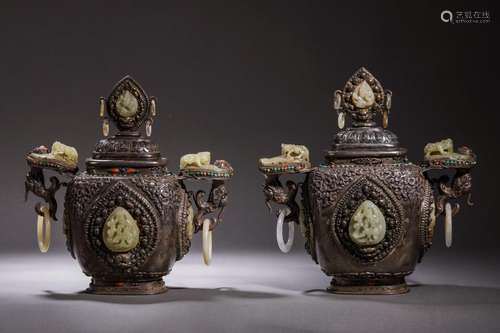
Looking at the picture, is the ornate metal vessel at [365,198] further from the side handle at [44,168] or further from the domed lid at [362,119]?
the side handle at [44,168]

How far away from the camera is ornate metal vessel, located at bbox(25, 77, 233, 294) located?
306 inches

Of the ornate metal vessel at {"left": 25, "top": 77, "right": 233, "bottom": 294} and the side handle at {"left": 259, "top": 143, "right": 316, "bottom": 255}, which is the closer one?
the ornate metal vessel at {"left": 25, "top": 77, "right": 233, "bottom": 294}

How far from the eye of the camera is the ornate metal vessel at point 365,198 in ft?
25.7

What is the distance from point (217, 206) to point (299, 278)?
938mm

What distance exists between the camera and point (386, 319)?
7.20m

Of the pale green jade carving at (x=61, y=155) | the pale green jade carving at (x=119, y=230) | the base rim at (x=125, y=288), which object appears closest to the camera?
the pale green jade carving at (x=119, y=230)

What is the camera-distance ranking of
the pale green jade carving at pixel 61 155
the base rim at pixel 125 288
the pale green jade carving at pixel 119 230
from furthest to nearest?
the pale green jade carving at pixel 61 155 < the base rim at pixel 125 288 < the pale green jade carving at pixel 119 230

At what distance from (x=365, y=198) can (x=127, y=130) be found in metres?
1.49

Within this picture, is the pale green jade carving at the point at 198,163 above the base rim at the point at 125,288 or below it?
above

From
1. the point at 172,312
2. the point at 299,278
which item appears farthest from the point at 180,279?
the point at 172,312

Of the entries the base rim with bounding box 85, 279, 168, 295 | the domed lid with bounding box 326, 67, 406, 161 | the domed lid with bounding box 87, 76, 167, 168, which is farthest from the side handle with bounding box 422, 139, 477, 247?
the base rim with bounding box 85, 279, 168, 295

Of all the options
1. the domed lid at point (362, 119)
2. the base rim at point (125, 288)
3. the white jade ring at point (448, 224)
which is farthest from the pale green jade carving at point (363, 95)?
the base rim at point (125, 288)

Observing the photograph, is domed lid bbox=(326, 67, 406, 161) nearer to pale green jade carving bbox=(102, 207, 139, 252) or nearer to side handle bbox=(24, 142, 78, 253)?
pale green jade carving bbox=(102, 207, 139, 252)

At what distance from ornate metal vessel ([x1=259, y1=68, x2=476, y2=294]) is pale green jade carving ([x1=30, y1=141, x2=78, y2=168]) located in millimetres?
1147
